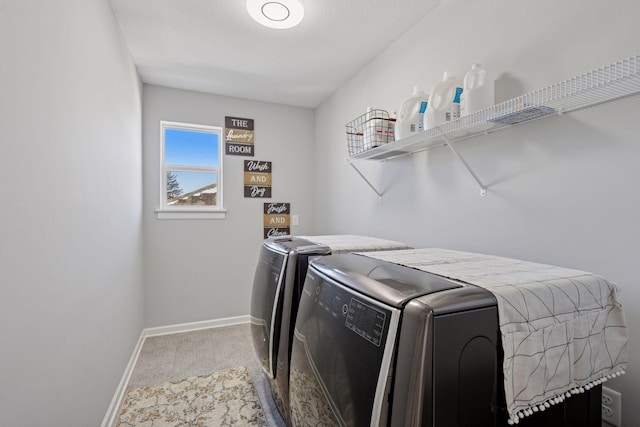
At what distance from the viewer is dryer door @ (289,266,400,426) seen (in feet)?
2.17

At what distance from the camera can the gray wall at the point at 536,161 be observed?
101 cm

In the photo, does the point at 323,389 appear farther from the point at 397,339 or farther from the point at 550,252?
the point at 550,252

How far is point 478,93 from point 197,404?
2208 mm

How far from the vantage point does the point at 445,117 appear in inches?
56.6

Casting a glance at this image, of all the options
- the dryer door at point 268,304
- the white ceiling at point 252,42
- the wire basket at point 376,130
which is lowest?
the dryer door at point 268,304

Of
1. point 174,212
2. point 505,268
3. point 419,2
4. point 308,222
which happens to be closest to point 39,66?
point 505,268

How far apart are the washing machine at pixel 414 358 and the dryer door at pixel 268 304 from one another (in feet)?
1.85

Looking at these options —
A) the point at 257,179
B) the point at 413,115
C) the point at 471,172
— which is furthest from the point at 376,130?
the point at 257,179

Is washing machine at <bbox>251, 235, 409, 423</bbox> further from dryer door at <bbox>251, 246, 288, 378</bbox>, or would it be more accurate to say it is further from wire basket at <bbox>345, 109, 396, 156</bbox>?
wire basket at <bbox>345, 109, 396, 156</bbox>

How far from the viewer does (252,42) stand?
2.14 m

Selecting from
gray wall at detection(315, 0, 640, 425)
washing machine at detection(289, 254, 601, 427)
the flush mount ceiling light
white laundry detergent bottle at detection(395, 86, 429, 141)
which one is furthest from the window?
washing machine at detection(289, 254, 601, 427)

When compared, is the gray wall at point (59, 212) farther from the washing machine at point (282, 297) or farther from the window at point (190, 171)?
the window at point (190, 171)

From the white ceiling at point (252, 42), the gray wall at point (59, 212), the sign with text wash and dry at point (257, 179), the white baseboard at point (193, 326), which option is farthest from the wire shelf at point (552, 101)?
the white baseboard at point (193, 326)

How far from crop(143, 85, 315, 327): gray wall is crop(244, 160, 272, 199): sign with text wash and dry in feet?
0.17
